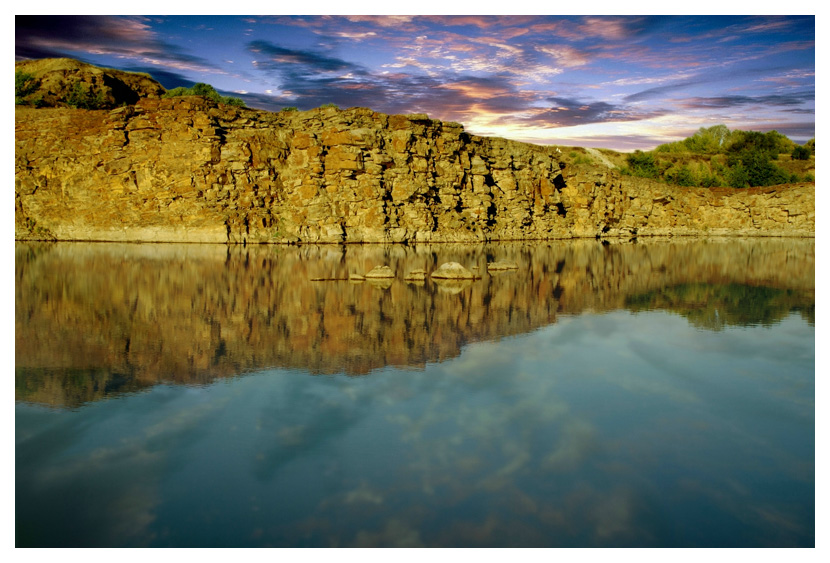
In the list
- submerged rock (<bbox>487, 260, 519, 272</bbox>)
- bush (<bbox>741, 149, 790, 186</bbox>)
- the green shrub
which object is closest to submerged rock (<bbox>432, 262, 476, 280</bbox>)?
submerged rock (<bbox>487, 260, 519, 272</bbox>)

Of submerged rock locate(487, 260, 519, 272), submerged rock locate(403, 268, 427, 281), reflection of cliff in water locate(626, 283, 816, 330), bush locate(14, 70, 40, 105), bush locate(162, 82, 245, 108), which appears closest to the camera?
reflection of cliff in water locate(626, 283, 816, 330)

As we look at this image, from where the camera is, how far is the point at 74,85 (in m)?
69.0

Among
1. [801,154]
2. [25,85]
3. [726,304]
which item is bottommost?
[726,304]

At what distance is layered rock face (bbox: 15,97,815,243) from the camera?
46.8 meters

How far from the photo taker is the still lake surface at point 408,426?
509cm

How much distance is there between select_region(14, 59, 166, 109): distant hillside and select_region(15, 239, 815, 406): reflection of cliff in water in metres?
44.3

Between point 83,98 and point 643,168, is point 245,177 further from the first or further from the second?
point 643,168

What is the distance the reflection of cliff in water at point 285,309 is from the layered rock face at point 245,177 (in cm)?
1796

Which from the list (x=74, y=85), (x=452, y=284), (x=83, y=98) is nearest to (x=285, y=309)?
(x=452, y=284)

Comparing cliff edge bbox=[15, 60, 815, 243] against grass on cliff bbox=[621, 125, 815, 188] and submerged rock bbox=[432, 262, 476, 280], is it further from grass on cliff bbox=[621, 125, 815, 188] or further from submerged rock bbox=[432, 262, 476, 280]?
grass on cliff bbox=[621, 125, 815, 188]

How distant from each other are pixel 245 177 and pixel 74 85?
36.2 m

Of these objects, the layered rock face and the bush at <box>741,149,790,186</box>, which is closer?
the layered rock face

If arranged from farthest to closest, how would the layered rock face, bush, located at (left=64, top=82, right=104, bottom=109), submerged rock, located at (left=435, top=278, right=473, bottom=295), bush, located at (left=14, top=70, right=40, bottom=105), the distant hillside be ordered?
bush, located at (left=14, top=70, right=40, bottom=105) < the distant hillside < bush, located at (left=64, top=82, right=104, bottom=109) < the layered rock face < submerged rock, located at (left=435, top=278, right=473, bottom=295)

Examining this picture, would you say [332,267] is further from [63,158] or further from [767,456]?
[63,158]
